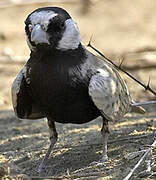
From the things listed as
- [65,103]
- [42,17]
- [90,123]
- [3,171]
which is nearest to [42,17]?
[42,17]

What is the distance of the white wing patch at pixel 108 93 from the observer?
14.7ft

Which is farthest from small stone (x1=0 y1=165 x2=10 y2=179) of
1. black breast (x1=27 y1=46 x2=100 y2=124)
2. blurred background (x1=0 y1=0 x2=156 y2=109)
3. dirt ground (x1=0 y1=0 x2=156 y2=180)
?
blurred background (x1=0 y1=0 x2=156 y2=109)

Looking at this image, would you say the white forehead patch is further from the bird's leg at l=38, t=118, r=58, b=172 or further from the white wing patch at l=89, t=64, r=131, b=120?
the bird's leg at l=38, t=118, r=58, b=172

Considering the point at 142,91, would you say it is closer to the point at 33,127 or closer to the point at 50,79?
the point at 33,127

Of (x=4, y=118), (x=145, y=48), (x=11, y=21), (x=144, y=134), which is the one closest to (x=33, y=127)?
(x=4, y=118)

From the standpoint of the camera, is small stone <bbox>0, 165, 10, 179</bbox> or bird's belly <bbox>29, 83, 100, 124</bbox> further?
bird's belly <bbox>29, 83, 100, 124</bbox>

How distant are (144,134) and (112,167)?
0.91 metres

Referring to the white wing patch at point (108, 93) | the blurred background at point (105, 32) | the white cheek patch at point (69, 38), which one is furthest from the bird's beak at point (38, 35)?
the blurred background at point (105, 32)

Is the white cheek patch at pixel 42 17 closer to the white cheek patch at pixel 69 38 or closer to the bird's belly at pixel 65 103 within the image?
the white cheek patch at pixel 69 38

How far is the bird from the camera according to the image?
4.41 m

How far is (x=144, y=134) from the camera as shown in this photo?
5.17m

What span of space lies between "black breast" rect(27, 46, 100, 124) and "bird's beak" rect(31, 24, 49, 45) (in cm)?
20

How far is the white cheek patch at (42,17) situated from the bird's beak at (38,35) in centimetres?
4

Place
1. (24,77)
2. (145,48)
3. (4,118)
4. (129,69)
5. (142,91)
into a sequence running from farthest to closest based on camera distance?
(145,48) < (129,69) < (142,91) < (4,118) < (24,77)
